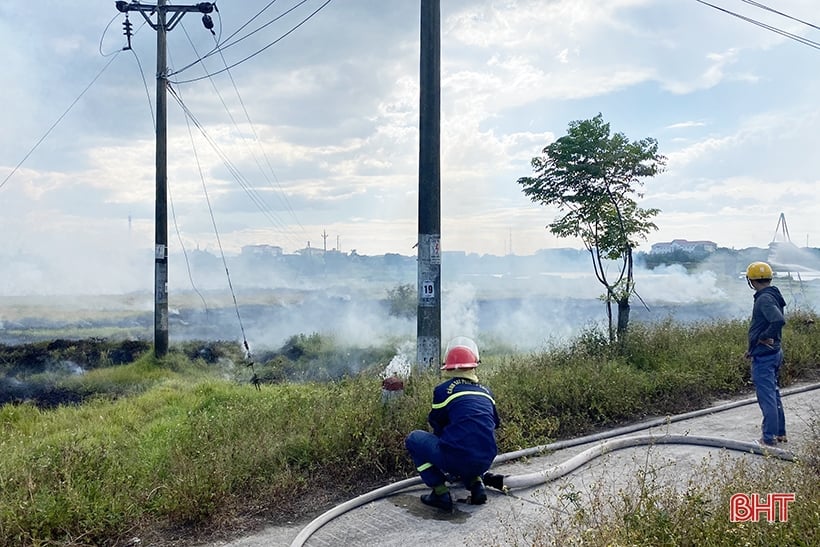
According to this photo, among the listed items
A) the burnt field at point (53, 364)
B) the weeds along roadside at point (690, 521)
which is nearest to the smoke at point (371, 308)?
the burnt field at point (53, 364)

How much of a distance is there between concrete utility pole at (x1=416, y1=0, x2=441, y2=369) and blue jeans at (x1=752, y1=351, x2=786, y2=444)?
352 centimetres

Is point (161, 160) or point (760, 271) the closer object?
point (760, 271)

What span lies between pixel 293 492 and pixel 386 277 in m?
21.3

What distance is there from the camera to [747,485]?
3814mm

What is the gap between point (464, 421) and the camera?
4566mm

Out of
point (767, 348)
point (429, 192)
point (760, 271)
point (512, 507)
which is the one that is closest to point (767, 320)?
point (767, 348)

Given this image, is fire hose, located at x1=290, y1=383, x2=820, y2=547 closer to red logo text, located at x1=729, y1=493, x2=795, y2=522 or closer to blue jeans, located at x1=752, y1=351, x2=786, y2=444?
blue jeans, located at x1=752, y1=351, x2=786, y2=444

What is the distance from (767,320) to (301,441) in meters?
4.90

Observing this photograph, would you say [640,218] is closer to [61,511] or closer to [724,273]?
[61,511]

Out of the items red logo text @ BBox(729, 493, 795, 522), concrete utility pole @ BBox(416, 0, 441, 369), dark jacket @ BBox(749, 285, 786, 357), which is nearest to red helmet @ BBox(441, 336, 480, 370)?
red logo text @ BBox(729, 493, 795, 522)

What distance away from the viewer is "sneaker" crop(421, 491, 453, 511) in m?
4.59

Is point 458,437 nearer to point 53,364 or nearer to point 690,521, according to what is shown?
point 690,521

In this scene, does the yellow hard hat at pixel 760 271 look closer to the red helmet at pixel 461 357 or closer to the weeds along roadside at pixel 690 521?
the weeds along roadside at pixel 690 521

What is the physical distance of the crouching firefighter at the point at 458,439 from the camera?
4.54 metres
